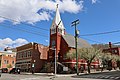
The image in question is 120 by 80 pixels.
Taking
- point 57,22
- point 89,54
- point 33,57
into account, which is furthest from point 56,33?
point 89,54

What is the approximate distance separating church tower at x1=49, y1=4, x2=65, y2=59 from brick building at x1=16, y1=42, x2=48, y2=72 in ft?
11.1

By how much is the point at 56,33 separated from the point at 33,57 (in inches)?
405

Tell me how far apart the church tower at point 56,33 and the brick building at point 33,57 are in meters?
3.38

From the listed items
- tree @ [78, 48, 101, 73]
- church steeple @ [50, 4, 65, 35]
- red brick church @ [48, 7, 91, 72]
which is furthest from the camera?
church steeple @ [50, 4, 65, 35]

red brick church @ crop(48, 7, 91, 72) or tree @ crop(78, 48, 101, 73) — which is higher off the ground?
red brick church @ crop(48, 7, 91, 72)

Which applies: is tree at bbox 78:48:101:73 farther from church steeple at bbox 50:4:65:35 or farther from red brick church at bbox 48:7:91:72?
church steeple at bbox 50:4:65:35

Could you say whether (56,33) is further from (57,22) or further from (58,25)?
(57,22)

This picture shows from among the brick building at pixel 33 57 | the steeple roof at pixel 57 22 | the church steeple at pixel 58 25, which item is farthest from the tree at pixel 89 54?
the brick building at pixel 33 57

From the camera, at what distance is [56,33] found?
64.6m

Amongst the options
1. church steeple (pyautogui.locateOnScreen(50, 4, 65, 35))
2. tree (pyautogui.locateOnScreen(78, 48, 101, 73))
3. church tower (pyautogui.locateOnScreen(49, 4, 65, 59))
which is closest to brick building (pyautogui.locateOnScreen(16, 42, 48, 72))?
church tower (pyautogui.locateOnScreen(49, 4, 65, 59))

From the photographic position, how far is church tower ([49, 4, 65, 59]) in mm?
64062

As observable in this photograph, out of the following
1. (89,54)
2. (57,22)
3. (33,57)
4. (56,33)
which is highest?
(57,22)

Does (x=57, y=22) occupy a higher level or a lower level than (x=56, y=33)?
higher

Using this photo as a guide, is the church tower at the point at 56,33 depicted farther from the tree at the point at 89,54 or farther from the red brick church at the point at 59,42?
the tree at the point at 89,54
